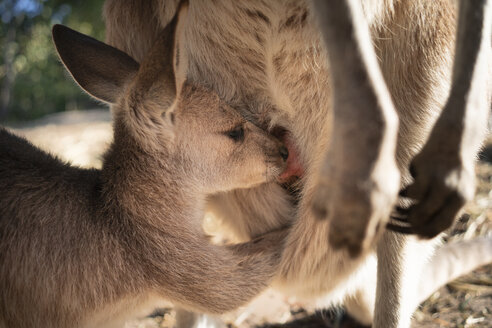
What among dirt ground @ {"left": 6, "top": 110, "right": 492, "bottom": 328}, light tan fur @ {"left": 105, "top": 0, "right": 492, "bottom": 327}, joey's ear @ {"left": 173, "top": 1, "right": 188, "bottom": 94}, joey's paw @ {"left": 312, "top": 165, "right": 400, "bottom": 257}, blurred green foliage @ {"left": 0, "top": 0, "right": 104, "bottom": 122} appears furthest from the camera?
blurred green foliage @ {"left": 0, "top": 0, "right": 104, "bottom": 122}

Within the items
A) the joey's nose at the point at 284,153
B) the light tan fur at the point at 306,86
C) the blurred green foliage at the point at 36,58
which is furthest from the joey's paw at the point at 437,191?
the blurred green foliage at the point at 36,58

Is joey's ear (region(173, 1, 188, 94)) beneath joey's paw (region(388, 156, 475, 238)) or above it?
above

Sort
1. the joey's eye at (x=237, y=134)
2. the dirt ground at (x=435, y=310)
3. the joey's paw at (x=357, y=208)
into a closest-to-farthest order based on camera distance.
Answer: the joey's paw at (x=357, y=208), the joey's eye at (x=237, y=134), the dirt ground at (x=435, y=310)

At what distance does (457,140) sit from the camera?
1.16m

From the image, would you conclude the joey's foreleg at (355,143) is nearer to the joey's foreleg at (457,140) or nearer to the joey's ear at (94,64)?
the joey's foreleg at (457,140)

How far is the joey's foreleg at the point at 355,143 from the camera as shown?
1.04 meters

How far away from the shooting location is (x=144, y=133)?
5.63ft

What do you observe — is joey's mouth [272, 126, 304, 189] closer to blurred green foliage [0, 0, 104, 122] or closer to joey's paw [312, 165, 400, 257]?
joey's paw [312, 165, 400, 257]

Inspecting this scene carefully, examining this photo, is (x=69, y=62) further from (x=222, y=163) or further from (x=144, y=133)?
(x=222, y=163)

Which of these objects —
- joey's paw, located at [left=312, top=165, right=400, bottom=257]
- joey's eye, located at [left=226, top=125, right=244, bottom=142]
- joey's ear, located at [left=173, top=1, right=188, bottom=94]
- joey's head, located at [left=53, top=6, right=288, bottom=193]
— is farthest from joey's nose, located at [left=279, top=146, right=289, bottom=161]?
joey's paw, located at [left=312, top=165, right=400, bottom=257]

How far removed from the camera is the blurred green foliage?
846 centimetres

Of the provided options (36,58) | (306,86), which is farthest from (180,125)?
(36,58)

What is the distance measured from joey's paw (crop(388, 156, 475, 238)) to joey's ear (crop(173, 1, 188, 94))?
27.8 inches

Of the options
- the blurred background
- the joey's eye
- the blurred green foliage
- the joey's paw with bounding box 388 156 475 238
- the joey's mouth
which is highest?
the joey's paw with bounding box 388 156 475 238
